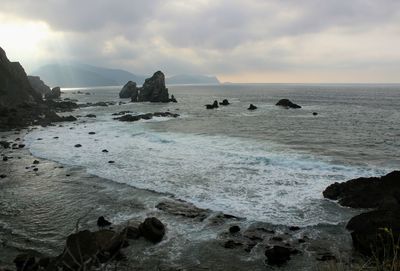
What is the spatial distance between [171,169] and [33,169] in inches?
407

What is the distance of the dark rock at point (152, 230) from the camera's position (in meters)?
15.0

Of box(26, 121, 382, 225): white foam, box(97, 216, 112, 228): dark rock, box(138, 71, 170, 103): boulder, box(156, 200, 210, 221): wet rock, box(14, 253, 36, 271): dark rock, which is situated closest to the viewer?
box(14, 253, 36, 271): dark rock

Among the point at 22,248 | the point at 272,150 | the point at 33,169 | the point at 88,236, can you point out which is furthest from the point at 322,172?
the point at 33,169

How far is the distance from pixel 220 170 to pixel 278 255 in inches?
520

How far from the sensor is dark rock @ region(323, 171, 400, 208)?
1842cm

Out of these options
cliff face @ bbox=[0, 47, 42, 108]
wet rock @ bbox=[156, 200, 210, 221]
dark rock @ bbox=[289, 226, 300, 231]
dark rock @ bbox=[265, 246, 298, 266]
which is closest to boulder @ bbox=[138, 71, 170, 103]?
cliff face @ bbox=[0, 47, 42, 108]

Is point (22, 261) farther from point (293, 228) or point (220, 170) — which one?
point (220, 170)

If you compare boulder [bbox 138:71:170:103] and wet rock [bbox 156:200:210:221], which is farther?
boulder [bbox 138:71:170:103]

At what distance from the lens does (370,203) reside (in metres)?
18.5

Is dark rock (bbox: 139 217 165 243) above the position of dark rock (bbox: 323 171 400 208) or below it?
below

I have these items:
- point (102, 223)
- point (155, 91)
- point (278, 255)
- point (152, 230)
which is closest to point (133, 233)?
point (152, 230)

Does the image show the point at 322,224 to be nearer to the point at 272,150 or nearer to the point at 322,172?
the point at 322,172

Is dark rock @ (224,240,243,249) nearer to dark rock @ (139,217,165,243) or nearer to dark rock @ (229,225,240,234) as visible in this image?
dark rock @ (229,225,240,234)

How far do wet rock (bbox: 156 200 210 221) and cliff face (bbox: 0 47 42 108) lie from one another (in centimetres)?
5341
